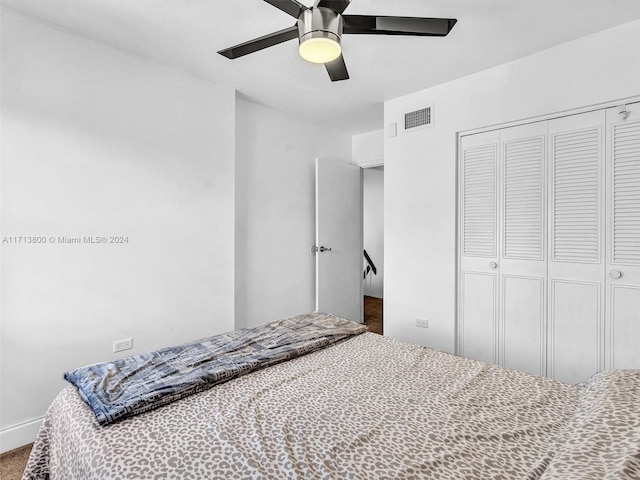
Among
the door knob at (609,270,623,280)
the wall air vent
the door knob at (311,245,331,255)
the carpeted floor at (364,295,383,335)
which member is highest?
the wall air vent

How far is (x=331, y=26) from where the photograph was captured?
144 cm

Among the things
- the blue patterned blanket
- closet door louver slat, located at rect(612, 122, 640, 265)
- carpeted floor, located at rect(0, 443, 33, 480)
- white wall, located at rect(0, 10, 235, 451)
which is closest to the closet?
closet door louver slat, located at rect(612, 122, 640, 265)

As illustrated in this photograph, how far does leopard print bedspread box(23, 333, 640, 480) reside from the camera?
2.91 ft

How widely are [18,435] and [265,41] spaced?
2650mm

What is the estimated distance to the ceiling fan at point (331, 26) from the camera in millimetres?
1432

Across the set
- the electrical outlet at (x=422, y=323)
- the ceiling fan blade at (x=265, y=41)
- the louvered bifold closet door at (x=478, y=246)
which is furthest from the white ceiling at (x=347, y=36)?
the electrical outlet at (x=422, y=323)

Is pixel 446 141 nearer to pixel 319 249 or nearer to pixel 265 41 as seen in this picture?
pixel 319 249

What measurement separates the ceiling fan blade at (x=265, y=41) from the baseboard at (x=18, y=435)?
2.48 meters

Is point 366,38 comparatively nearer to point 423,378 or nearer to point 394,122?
point 394,122

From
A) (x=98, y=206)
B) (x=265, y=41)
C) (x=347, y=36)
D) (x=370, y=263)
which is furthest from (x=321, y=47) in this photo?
(x=370, y=263)

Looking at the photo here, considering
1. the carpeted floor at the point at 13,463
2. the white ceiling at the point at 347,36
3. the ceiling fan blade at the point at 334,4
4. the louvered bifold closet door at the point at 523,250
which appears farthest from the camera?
the louvered bifold closet door at the point at 523,250

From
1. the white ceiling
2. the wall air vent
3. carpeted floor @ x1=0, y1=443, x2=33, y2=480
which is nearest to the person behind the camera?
carpeted floor @ x1=0, y1=443, x2=33, y2=480

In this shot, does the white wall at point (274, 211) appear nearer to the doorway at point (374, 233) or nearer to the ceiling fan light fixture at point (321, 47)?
the ceiling fan light fixture at point (321, 47)

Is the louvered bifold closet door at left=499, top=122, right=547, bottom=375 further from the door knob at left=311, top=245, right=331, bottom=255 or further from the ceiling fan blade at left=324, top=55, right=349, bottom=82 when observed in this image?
the door knob at left=311, top=245, right=331, bottom=255
